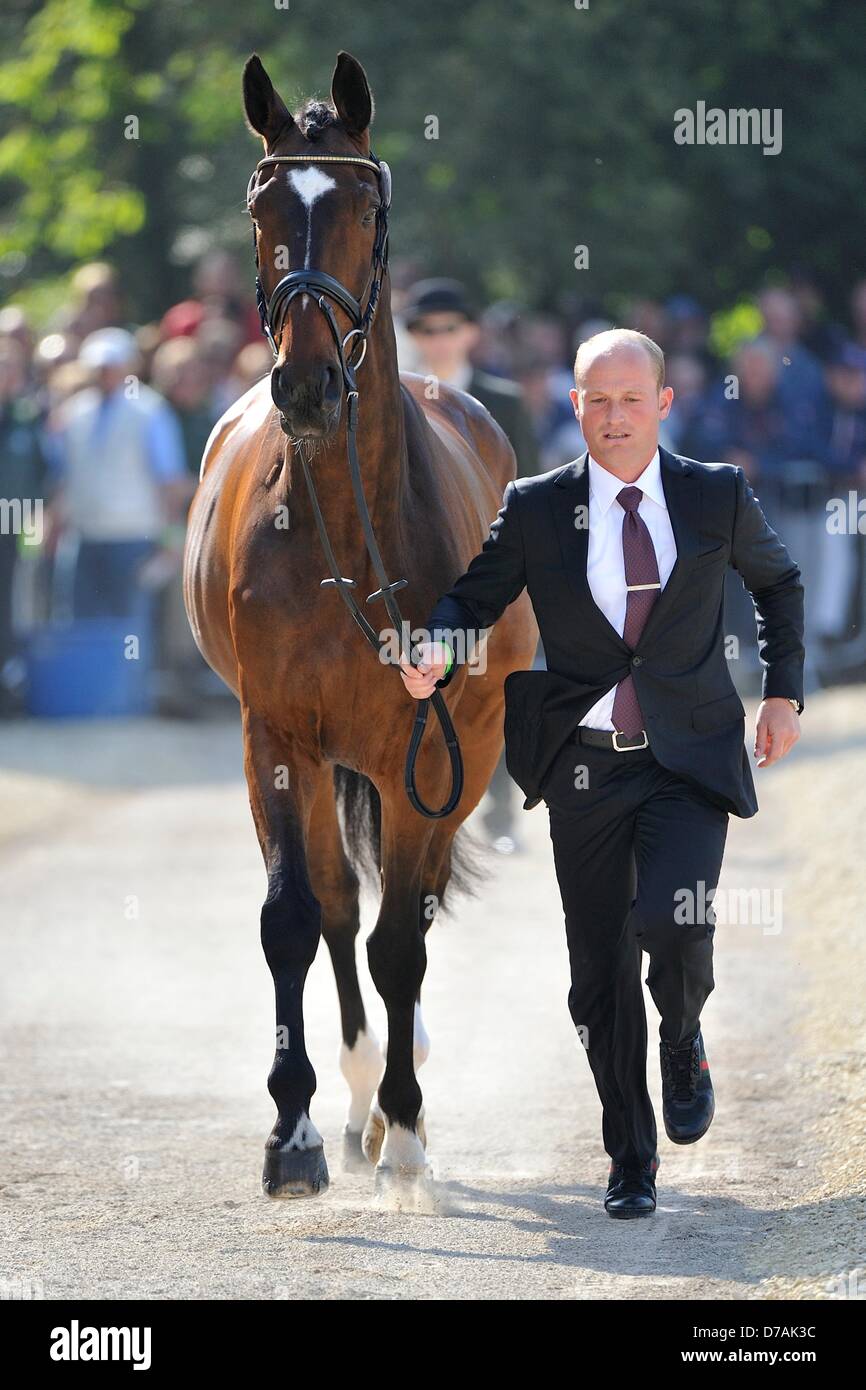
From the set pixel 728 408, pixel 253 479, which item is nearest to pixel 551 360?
pixel 728 408

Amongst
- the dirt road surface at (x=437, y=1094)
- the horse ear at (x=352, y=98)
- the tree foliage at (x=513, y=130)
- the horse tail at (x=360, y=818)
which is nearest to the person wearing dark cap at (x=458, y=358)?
the dirt road surface at (x=437, y=1094)

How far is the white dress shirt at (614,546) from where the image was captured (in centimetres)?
534

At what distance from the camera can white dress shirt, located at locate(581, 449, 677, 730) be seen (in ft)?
17.5

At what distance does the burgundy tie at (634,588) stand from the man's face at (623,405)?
3.7 inches

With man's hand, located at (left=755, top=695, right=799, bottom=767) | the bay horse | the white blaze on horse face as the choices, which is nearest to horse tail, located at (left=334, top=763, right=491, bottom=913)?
the bay horse

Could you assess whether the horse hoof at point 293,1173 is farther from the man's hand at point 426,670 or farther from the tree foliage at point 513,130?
the tree foliage at point 513,130

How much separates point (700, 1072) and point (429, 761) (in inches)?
42.9

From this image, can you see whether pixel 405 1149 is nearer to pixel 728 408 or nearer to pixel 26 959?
pixel 26 959

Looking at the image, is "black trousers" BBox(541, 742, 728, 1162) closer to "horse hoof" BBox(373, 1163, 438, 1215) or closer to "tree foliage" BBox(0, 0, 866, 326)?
"horse hoof" BBox(373, 1163, 438, 1215)

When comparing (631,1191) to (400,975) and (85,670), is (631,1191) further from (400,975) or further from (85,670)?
(85,670)

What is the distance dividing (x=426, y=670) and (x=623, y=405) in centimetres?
77

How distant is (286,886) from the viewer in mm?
5758

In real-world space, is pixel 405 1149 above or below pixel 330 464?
below

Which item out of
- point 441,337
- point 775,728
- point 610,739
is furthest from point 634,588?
point 441,337
